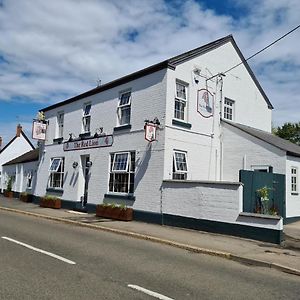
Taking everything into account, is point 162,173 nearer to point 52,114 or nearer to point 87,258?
point 87,258

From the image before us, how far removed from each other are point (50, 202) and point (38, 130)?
15.9ft

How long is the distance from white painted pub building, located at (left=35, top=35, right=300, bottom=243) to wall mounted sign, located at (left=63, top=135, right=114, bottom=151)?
0.05m

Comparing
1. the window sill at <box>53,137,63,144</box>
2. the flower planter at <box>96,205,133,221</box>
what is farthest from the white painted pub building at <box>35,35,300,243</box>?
the window sill at <box>53,137,63,144</box>

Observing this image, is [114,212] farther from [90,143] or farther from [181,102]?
[181,102]

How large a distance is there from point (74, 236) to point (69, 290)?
5846mm

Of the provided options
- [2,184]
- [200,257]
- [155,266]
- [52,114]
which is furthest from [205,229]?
[2,184]

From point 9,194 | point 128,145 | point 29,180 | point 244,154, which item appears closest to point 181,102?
point 128,145

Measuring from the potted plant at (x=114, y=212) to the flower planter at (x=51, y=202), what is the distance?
460 cm

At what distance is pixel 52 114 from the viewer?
24.1 meters

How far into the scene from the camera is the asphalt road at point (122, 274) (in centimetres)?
607

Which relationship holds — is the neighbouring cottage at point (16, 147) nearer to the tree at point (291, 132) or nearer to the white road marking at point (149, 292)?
the tree at point (291, 132)

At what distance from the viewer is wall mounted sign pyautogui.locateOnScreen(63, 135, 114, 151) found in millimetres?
18578

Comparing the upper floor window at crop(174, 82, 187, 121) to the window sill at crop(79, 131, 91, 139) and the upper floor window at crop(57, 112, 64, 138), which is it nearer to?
the window sill at crop(79, 131, 91, 139)

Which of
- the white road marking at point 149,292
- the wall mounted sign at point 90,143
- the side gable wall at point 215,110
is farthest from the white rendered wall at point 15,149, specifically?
the white road marking at point 149,292
